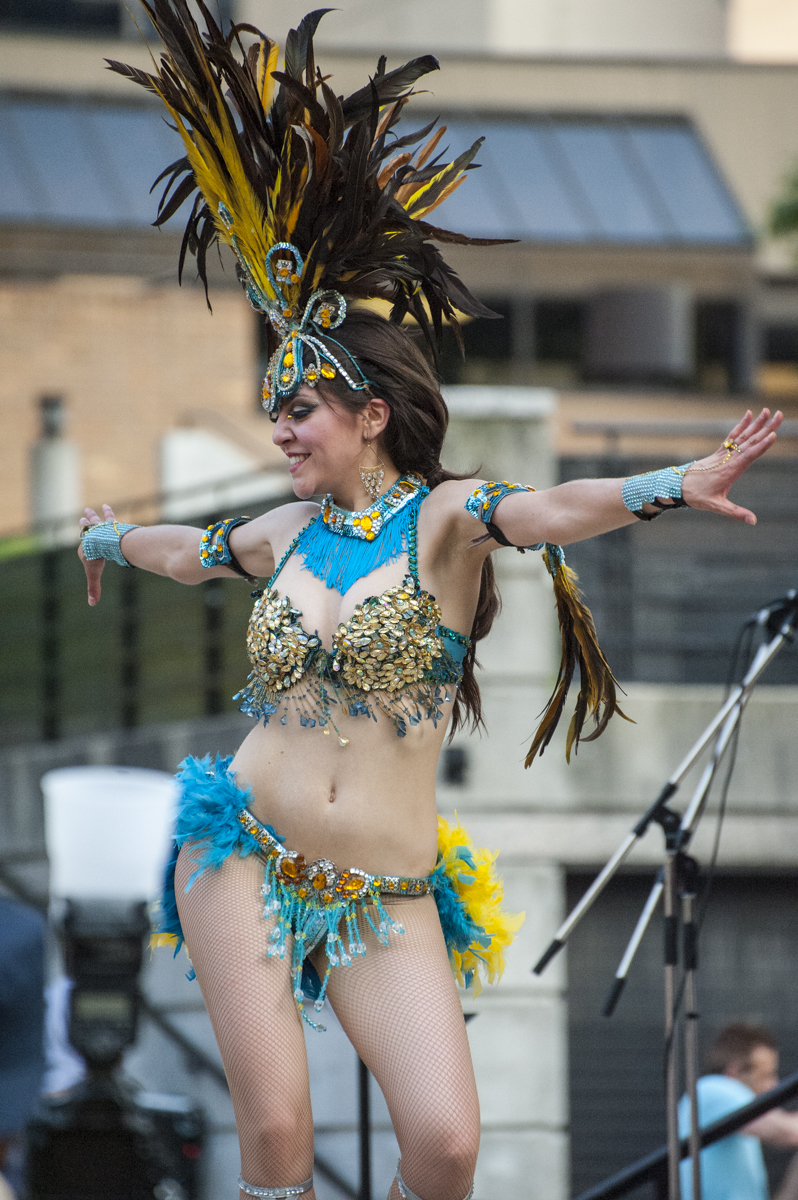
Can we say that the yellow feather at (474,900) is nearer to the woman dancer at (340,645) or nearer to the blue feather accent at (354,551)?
the woman dancer at (340,645)

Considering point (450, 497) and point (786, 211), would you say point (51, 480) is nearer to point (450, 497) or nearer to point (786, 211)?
point (786, 211)

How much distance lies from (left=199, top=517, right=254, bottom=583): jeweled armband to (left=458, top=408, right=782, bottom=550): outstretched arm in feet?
2.05

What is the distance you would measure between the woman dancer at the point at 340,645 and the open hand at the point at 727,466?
233mm

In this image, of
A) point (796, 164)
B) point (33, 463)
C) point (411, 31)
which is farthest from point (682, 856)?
point (411, 31)

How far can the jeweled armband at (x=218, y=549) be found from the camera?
116 inches

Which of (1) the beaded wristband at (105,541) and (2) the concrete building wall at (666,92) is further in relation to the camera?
(2) the concrete building wall at (666,92)

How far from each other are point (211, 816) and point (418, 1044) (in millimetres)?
595

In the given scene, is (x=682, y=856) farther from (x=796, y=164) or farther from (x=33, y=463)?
(x=796, y=164)

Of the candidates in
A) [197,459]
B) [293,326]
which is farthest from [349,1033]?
[197,459]

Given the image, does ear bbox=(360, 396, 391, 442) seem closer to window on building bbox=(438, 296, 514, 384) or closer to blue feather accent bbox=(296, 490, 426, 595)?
blue feather accent bbox=(296, 490, 426, 595)

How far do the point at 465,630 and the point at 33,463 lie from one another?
912cm

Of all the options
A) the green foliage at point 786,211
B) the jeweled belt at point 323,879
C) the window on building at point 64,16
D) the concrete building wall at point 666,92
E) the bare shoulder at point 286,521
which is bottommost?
the jeweled belt at point 323,879

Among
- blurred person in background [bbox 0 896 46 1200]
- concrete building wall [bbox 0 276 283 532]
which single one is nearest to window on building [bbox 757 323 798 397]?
concrete building wall [bbox 0 276 283 532]

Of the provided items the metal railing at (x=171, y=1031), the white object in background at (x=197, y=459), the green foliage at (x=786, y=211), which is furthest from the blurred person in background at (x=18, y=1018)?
the green foliage at (x=786, y=211)
